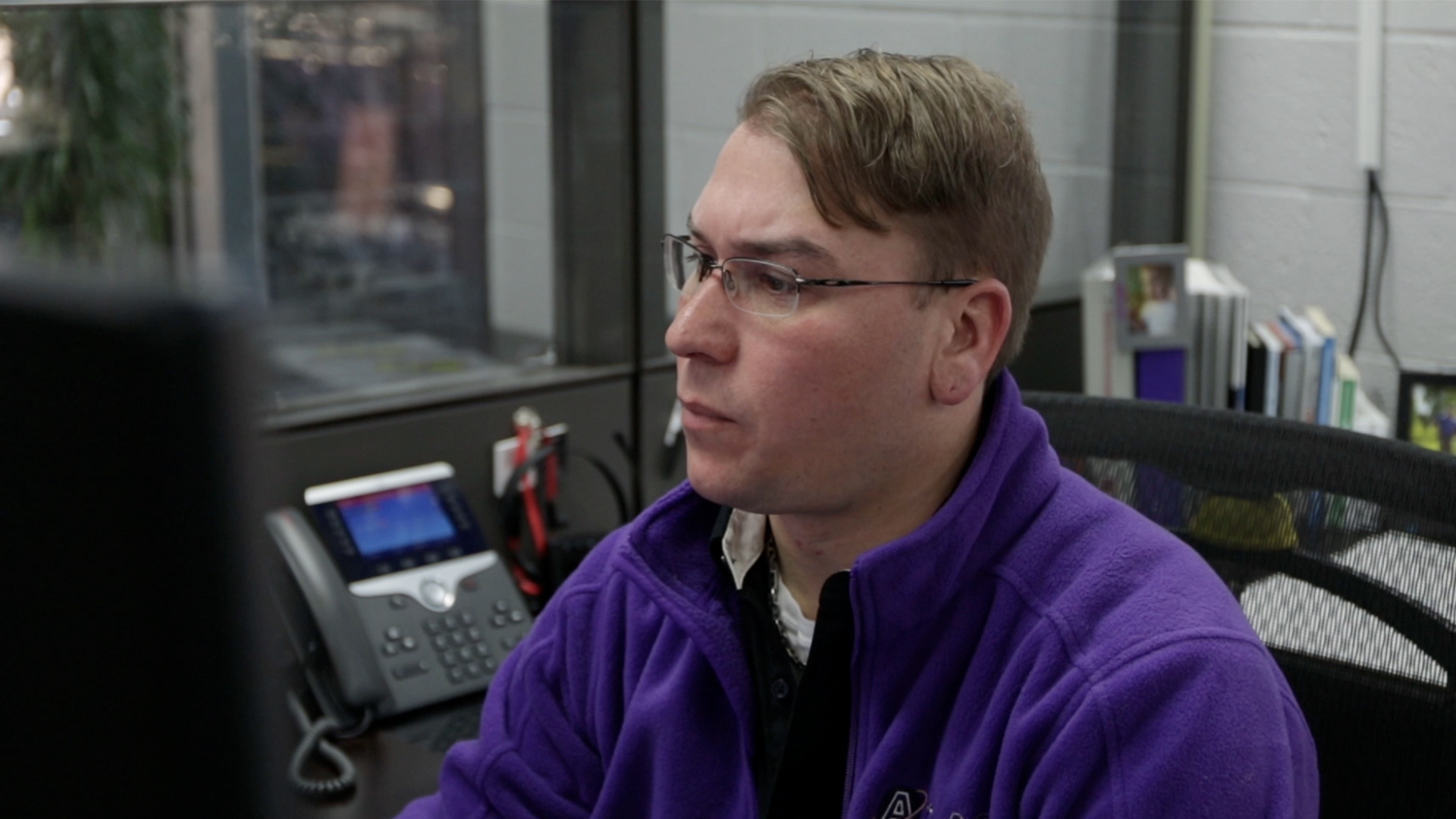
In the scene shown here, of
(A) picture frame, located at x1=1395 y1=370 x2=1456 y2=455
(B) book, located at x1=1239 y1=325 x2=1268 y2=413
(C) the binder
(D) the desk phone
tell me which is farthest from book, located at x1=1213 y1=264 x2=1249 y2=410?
(D) the desk phone

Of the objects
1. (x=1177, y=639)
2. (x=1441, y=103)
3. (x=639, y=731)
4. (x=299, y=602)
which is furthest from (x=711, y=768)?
(x=1441, y=103)

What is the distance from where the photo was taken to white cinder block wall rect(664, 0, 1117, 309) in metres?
2.27

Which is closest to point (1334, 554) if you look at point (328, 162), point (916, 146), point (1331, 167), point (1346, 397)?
point (916, 146)

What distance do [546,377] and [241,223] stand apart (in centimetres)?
75

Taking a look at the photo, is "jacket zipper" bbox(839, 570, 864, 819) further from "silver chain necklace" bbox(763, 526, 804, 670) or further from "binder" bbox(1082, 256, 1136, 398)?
"binder" bbox(1082, 256, 1136, 398)

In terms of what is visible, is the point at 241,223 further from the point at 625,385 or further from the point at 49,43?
the point at 625,385

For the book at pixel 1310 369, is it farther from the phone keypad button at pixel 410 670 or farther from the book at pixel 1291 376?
the phone keypad button at pixel 410 670

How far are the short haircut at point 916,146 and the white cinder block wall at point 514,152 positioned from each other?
1342mm

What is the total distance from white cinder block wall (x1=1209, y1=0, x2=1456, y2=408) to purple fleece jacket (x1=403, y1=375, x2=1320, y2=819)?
4.80 ft

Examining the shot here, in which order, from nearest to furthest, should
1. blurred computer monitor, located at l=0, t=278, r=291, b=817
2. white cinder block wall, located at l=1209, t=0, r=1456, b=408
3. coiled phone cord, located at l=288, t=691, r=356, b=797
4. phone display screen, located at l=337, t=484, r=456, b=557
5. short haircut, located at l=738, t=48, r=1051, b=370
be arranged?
1. blurred computer monitor, located at l=0, t=278, r=291, b=817
2. short haircut, located at l=738, t=48, r=1051, b=370
3. coiled phone cord, located at l=288, t=691, r=356, b=797
4. phone display screen, located at l=337, t=484, r=456, b=557
5. white cinder block wall, located at l=1209, t=0, r=1456, b=408

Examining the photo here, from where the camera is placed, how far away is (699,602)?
103cm

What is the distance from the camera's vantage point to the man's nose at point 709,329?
992mm

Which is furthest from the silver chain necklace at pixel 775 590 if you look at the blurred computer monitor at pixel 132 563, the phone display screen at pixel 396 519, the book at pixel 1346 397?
the book at pixel 1346 397

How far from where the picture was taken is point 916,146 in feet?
3.11
